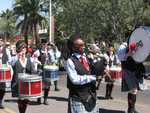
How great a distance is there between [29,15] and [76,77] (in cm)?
5377

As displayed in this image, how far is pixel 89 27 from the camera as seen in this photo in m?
34.7

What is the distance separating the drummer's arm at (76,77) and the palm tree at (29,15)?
48.9 metres

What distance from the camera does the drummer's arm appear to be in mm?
6598

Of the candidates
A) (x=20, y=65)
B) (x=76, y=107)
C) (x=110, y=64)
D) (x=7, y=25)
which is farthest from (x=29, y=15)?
(x=76, y=107)

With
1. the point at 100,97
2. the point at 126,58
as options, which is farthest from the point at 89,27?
the point at 126,58

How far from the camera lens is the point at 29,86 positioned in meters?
9.80

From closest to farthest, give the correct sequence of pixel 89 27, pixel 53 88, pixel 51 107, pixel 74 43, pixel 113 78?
1. pixel 74 43
2. pixel 51 107
3. pixel 113 78
4. pixel 53 88
5. pixel 89 27

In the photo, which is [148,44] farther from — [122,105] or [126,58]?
[122,105]

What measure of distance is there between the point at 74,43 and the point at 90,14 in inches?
1032

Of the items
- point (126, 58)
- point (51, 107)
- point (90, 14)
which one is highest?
point (90, 14)

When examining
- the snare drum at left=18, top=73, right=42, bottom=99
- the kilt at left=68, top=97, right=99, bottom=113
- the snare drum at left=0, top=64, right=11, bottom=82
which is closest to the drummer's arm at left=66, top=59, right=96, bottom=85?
the kilt at left=68, top=97, right=99, bottom=113

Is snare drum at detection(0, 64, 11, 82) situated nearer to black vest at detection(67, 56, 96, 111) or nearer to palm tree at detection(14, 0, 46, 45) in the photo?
black vest at detection(67, 56, 96, 111)

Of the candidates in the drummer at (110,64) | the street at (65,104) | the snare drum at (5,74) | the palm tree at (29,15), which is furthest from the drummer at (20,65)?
the palm tree at (29,15)

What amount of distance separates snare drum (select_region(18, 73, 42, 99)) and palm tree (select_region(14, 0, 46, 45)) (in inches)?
1795
